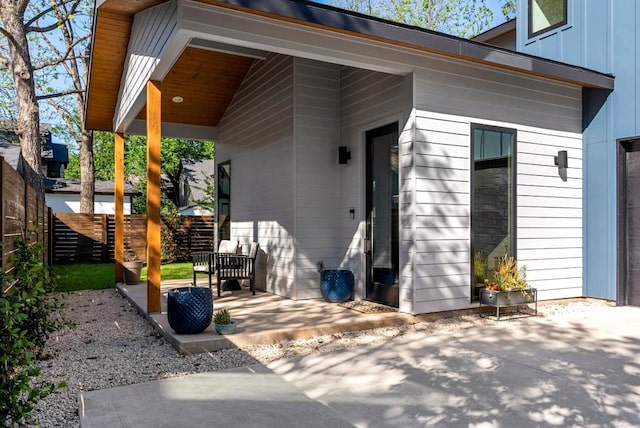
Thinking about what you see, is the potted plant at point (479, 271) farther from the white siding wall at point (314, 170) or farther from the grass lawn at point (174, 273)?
the grass lawn at point (174, 273)

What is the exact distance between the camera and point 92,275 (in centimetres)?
1028

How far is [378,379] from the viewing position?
3.38 metres

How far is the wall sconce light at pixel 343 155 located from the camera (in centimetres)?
625

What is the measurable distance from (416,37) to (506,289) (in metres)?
2.88

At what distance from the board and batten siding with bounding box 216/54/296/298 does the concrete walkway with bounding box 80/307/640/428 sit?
8.76ft

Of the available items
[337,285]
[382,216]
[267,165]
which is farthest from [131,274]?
[382,216]

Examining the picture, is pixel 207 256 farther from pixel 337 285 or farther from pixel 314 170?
pixel 337 285

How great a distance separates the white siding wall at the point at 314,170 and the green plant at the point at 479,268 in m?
1.88

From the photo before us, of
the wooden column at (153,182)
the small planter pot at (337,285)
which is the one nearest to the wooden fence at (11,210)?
the wooden column at (153,182)

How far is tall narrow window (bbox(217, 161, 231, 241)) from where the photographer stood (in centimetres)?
866

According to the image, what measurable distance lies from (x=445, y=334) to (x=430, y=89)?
2597mm

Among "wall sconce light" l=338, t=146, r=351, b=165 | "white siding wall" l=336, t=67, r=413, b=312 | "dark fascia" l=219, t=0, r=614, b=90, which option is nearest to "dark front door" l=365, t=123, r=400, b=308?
"white siding wall" l=336, t=67, r=413, b=312

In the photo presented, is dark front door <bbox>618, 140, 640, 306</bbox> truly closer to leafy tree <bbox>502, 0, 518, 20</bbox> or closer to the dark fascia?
the dark fascia

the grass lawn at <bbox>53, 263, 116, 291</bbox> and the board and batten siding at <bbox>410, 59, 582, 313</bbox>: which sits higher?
the board and batten siding at <bbox>410, 59, 582, 313</bbox>
